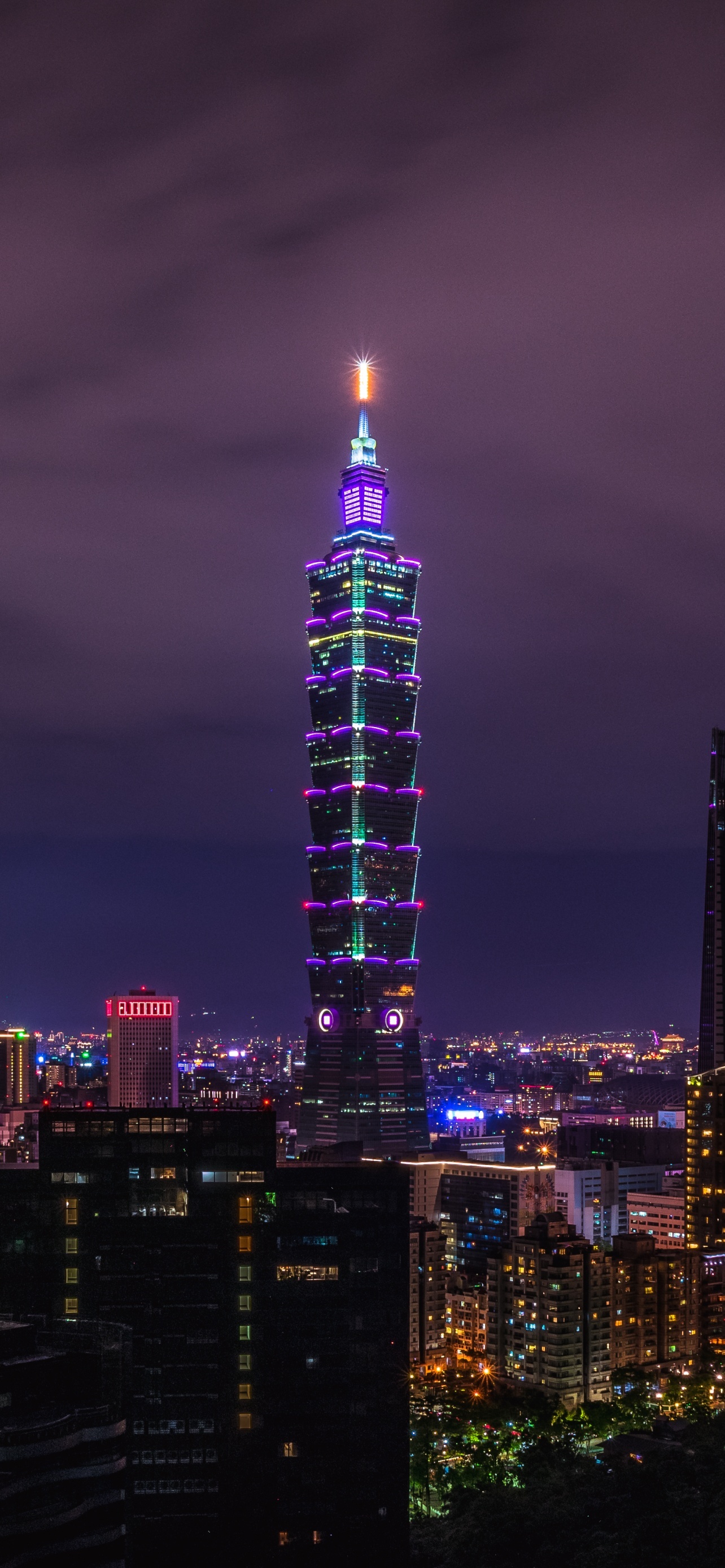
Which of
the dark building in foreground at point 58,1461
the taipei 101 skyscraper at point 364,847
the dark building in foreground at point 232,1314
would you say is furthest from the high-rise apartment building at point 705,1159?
the dark building in foreground at point 58,1461

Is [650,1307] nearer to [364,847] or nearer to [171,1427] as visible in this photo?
[171,1427]

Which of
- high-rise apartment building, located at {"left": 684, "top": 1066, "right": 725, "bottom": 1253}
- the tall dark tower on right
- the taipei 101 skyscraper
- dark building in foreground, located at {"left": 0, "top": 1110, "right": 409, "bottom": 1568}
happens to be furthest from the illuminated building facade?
the taipei 101 skyscraper

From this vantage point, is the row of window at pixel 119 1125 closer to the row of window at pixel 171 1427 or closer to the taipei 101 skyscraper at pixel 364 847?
the row of window at pixel 171 1427

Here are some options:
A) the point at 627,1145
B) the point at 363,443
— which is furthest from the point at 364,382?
the point at 627,1145

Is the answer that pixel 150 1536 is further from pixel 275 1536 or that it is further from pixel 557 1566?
pixel 557 1566

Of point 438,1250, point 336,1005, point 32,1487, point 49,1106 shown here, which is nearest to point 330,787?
point 336,1005
